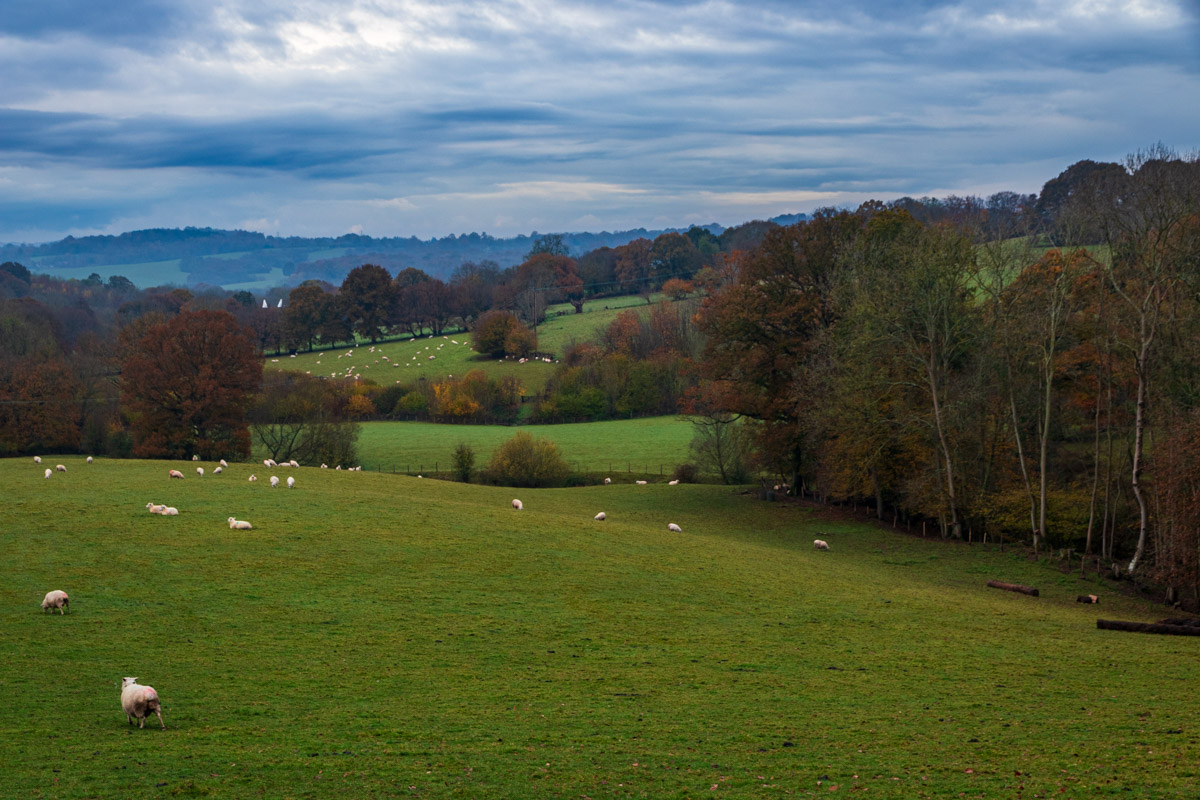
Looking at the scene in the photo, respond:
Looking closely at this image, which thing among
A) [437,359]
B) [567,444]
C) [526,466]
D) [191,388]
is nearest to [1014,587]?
[526,466]

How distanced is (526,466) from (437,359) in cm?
6983

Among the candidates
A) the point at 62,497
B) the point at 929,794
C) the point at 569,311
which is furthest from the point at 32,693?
the point at 569,311

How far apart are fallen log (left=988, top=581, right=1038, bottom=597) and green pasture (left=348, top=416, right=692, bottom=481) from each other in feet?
128

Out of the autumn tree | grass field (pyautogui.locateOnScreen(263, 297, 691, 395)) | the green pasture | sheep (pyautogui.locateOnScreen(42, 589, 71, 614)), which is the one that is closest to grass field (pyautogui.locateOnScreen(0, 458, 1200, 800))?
sheep (pyautogui.locateOnScreen(42, 589, 71, 614))

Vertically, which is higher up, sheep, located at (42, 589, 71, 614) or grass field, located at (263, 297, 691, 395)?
grass field, located at (263, 297, 691, 395)

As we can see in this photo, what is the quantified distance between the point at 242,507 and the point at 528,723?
77.7ft

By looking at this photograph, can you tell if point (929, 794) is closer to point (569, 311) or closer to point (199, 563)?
point (199, 563)

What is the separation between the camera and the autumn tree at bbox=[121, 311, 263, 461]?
69.2 m

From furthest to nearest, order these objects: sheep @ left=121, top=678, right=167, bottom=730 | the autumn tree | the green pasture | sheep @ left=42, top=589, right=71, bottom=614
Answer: the green pasture < the autumn tree < sheep @ left=42, top=589, right=71, bottom=614 < sheep @ left=121, top=678, right=167, bottom=730

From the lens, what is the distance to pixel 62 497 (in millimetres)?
35938

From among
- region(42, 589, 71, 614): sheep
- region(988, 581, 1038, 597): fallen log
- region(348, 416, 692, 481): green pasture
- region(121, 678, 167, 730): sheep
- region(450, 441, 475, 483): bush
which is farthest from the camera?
region(348, 416, 692, 481): green pasture

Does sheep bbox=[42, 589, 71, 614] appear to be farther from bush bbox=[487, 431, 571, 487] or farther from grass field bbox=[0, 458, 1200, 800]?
bush bbox=[487, 431, 571, 487]

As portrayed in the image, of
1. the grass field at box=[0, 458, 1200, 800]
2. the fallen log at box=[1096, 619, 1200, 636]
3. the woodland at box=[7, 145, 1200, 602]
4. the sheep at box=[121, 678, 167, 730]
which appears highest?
the woodland at box=[7, 145, 1200, 602]

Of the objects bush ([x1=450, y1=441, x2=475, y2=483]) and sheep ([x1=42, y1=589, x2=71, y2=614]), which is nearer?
sheep ([x1=42, y1=589, x2=71, y2=614])
